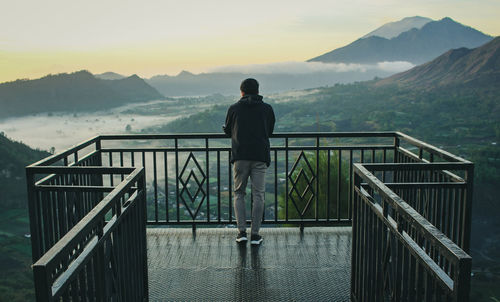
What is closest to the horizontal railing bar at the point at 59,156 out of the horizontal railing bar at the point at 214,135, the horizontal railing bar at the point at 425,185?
the horizontal railing bar at the point at 214,135

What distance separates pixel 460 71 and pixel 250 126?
11063 centimetres

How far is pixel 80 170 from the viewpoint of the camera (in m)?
3.28

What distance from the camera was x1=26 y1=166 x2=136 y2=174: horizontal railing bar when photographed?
3100 mm

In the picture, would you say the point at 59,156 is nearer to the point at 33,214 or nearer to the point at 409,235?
the point at 33,214

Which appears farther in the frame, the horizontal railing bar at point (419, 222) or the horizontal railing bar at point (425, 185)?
the horizontal railing bar at point (425, 185)

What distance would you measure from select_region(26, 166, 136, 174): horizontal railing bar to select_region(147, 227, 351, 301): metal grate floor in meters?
1.27

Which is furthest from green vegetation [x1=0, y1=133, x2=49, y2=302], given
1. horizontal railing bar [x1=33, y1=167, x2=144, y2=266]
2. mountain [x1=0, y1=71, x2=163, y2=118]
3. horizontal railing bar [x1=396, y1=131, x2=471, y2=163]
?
horizontal railing bar [x1=33, y1=167, x2=144, y2=266]

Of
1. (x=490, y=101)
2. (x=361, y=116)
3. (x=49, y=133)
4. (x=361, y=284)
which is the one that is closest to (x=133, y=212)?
(x=361, y=284)

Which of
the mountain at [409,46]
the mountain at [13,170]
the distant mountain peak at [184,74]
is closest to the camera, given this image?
the mountain at [13,170]

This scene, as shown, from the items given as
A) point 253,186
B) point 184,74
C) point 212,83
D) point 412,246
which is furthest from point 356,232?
point 184,74

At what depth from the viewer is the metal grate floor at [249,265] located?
3865 mm

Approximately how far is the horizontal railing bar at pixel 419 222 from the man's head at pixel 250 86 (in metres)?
1.73

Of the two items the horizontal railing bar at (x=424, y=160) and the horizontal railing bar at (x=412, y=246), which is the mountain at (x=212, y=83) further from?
the horizontal railing bar at (x=412, y=246)

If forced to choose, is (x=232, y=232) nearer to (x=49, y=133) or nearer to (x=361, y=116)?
(x=49, y=133)
